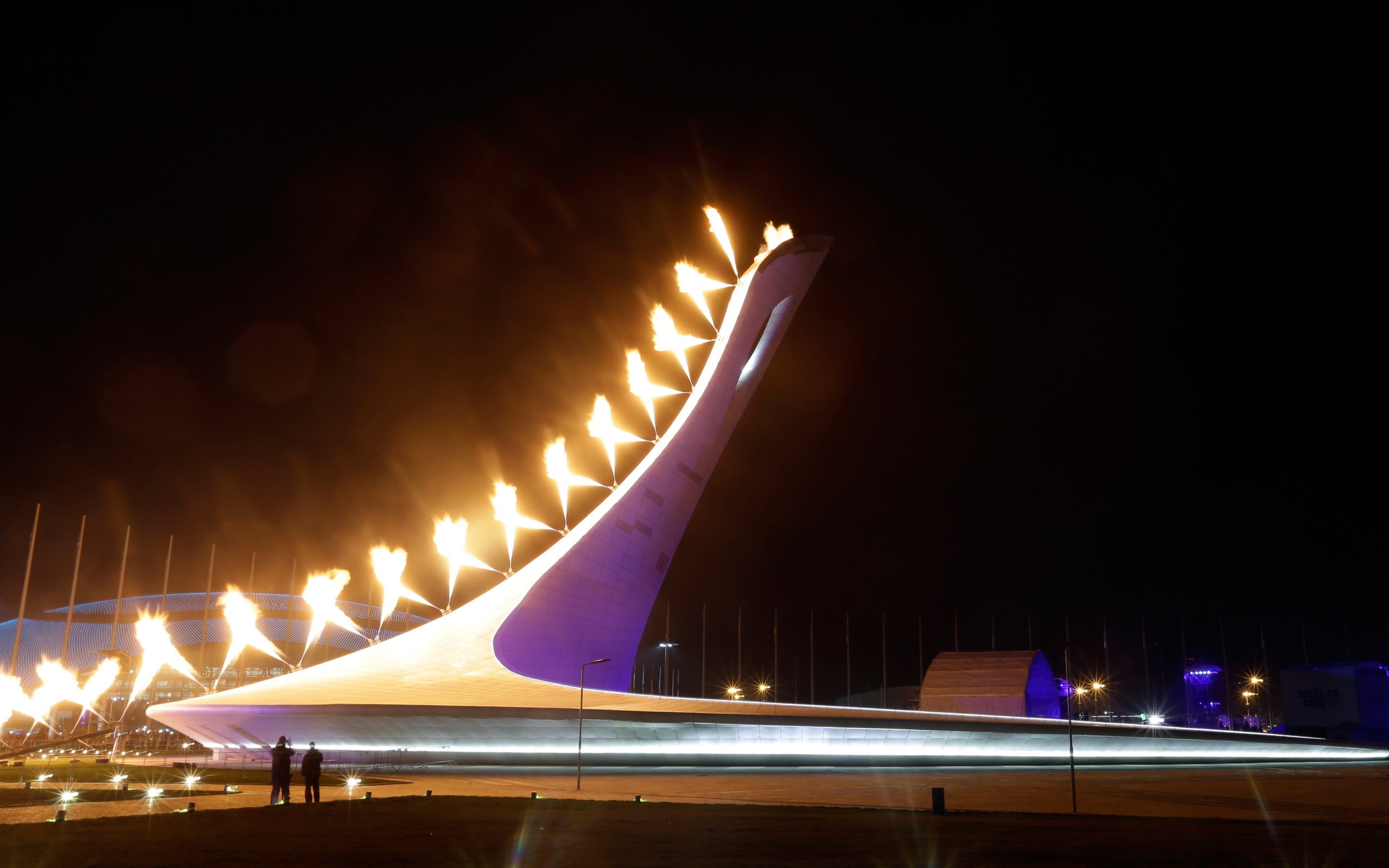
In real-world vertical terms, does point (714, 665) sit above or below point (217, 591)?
below

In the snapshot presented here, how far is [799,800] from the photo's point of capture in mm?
15867

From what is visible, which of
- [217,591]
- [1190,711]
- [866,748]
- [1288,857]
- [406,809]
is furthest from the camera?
[1190,711]

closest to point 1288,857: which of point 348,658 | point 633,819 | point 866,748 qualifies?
point 633,819

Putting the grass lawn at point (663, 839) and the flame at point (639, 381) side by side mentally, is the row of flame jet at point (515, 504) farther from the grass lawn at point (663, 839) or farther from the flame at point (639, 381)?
the grass lawn at point (663, 839)

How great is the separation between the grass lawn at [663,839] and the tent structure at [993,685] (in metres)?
36.5

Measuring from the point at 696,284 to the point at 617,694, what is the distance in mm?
14086

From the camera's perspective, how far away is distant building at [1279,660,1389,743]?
175 feet

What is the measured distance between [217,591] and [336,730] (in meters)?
60.4

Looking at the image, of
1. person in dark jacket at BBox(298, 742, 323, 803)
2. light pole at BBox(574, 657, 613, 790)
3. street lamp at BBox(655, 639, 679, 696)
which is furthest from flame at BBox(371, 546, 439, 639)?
→ street lamp at BBox(655, 639, 679, 696)

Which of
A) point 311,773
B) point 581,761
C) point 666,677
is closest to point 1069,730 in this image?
point 581,761

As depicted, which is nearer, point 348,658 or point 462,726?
point 462,726

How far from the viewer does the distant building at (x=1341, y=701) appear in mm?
53281

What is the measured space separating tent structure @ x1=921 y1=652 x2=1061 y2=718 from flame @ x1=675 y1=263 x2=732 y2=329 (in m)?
25.8

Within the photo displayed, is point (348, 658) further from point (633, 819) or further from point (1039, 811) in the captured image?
point (1039, 811)
